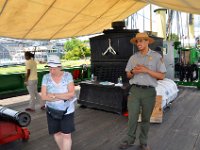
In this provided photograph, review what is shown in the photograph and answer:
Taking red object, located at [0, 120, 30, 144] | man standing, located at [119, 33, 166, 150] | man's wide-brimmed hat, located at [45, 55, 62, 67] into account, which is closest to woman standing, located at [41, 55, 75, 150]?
man's wide-brimmed hat, located at [45, 55, 62, 67]

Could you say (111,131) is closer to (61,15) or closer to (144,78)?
(144,78)

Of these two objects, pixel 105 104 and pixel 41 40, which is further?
pixel 41 40

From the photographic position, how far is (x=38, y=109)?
7707 millimetres

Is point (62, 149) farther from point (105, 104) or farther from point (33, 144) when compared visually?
point (105, 104)

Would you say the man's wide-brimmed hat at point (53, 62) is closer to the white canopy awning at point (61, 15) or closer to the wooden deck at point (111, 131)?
the wooden deck at point (111, 131)

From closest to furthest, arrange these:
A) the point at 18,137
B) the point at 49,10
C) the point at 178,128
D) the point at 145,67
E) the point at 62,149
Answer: the point at 62,149, the point at 145,67, the point at 18,137, the point at 178,128, the point at 49,10

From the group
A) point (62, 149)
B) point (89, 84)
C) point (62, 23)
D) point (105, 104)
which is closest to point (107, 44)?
point (89, 84)

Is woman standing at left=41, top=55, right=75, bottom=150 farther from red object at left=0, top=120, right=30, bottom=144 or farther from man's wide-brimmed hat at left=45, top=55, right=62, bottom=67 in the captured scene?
red object at left=0, top=120, right=30, bottom=144

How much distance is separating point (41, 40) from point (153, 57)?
23.1 feet

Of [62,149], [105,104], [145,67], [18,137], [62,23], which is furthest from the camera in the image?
[62,23]

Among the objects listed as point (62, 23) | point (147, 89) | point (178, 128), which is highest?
point (62, 23)

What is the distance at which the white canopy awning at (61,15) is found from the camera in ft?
22.6

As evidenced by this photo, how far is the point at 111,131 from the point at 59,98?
2436 mm

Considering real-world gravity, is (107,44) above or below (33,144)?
above
